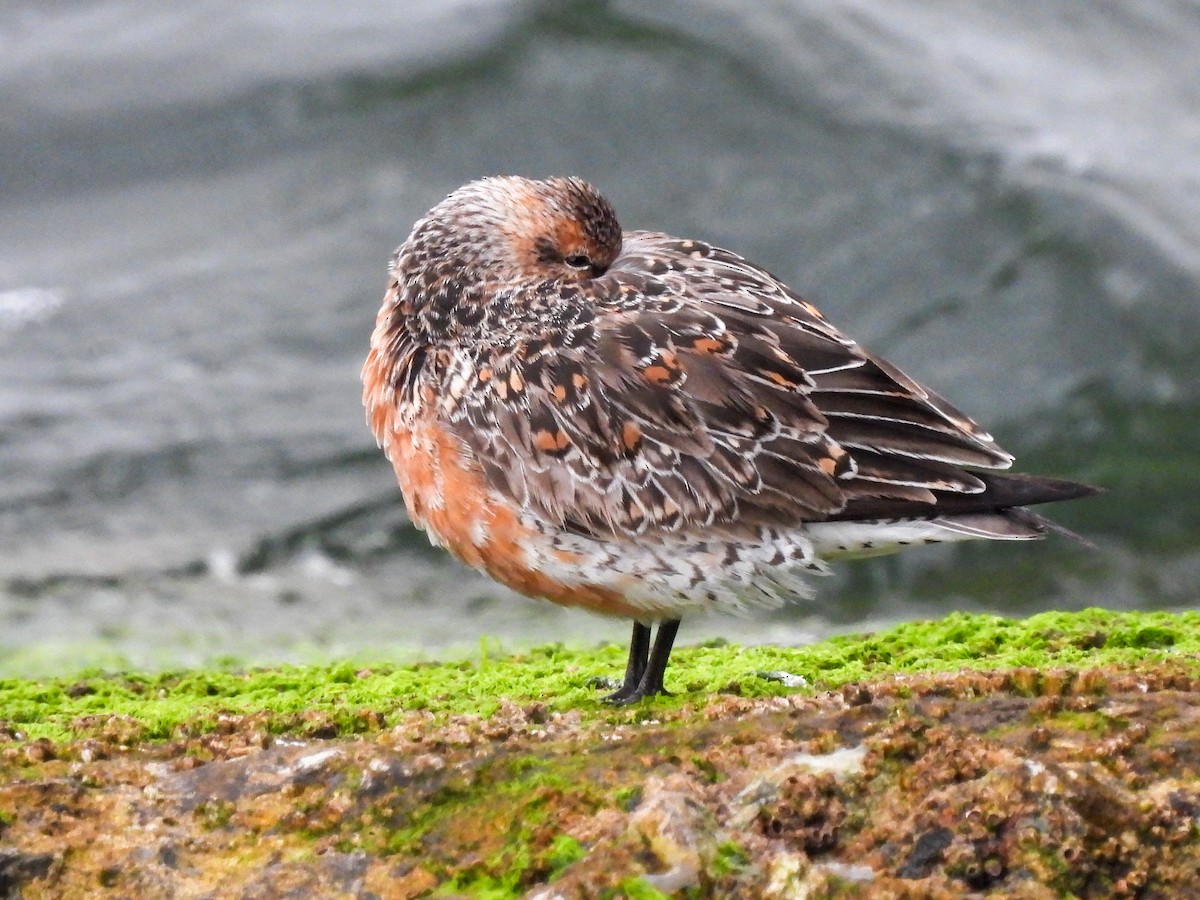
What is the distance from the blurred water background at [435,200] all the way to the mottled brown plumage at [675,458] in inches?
174

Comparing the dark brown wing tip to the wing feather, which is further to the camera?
the wing feather

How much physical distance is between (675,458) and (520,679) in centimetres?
137

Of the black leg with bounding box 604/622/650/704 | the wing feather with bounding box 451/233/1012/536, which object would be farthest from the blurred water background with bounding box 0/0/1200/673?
the wing feather with bounding box 451/233/1012/536

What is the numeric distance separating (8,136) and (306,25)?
3.59m

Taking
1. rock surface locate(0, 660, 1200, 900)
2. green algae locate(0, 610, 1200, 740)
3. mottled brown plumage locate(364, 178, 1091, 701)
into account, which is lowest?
green algae locate(0, 610, 1200, 740)

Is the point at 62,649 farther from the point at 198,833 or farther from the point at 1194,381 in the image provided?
the point at 1194,381

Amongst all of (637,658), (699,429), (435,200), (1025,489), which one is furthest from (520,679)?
(435,200)

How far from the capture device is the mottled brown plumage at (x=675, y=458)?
239 inches

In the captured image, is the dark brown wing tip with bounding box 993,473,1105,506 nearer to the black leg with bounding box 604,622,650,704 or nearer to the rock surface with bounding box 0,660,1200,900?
the rock surface with bounding box 0,660,1200,900

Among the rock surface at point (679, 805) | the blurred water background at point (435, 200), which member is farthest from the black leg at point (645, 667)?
the blurred water background at point (435, 200)

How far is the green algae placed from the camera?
5625 mm

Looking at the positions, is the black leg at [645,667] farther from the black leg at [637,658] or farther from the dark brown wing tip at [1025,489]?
the dark brown wing tip at [1025,489]

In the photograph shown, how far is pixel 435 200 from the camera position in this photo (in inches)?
620

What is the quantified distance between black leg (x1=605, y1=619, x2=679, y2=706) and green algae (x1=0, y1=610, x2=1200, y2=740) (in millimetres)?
120
